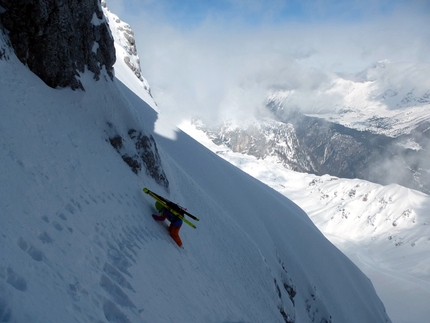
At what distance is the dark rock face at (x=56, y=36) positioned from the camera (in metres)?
8.70

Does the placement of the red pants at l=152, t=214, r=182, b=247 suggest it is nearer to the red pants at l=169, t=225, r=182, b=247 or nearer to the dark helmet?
the red pants at l=169, t=225, r=182, b=247

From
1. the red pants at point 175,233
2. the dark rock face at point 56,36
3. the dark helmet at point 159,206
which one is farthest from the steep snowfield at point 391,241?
the dark rock face at point 56,36

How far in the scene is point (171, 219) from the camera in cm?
1011

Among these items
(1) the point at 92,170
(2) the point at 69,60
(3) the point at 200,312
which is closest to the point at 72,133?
(1) the point at 92,170

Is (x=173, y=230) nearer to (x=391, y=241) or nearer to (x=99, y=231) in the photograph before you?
(x=99, y=231)

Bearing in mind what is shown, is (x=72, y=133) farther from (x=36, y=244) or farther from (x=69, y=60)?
(x=36, y=244)

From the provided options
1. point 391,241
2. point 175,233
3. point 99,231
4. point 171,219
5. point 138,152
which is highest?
point 391,241

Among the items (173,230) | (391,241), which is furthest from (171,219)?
(391,241)

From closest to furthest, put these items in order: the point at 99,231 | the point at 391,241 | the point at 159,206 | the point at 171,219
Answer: the point at 99,231, the point at 171,219, the point at 159,206, the point at 391,241

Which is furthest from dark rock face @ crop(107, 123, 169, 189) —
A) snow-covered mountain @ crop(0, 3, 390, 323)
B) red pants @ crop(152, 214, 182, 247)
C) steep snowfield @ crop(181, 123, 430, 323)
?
steep snowfield @ crop(181, 123, 430, 323)

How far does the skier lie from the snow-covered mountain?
24cm

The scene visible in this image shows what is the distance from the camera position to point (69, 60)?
10.1 m

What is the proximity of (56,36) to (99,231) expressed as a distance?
256 inches

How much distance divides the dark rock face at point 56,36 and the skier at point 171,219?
4.97 metres
